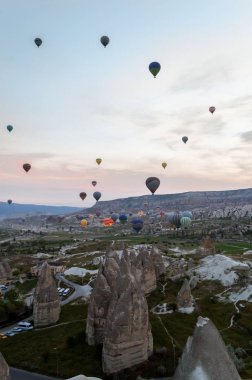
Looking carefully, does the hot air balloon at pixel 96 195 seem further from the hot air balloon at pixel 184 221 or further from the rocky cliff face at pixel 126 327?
the rocky cliff face at pixel 126 327

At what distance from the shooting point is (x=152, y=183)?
295ft

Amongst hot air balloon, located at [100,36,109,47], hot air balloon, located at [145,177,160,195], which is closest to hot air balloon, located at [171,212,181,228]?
hot air balloon, located at [145,177,160,195]

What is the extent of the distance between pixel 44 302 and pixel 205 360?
1846 inches

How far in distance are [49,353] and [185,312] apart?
2222cm

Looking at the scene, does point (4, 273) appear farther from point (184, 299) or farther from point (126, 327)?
point (126, 327)

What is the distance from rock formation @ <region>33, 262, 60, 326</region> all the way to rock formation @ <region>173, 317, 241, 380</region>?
151ft

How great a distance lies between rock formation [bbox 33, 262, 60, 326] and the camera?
5625 centimetres

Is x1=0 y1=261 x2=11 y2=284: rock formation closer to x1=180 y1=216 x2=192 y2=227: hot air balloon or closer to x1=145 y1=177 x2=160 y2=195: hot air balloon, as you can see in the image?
x1=145 y1=177 x2=160 y2=195: hot air balloon

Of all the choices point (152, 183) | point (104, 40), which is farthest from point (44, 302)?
point (104, 40)

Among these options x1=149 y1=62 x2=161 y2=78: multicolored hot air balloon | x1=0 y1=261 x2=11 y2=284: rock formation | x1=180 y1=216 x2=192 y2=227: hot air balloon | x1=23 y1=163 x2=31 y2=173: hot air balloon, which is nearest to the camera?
x1=149 y1=62 x2=161 y2=78: multicolored hot air balloon

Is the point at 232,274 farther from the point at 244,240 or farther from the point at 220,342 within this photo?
the point at 244,240

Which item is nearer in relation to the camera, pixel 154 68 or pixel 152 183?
pixel 154 68

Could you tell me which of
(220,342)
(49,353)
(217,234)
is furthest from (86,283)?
(217,234)

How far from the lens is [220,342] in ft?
45.4
